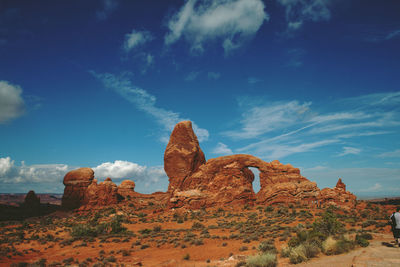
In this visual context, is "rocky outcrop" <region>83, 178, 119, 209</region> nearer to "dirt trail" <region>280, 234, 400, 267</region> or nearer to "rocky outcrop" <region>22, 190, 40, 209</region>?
"rocky outcrop" <region>22, 190, 40, 209</region>

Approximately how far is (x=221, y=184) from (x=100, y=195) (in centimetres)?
2447

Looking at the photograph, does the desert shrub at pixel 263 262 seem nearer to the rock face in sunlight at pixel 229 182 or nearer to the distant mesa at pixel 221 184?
the distant mesa at pixel 221 184

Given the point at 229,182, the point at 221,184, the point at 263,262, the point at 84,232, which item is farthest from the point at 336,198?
the point at 84,232

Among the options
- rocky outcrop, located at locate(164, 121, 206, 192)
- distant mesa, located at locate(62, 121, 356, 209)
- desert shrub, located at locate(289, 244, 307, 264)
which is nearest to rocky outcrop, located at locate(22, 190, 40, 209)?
distant mesa, located at locate(62, 121, 356, 209)

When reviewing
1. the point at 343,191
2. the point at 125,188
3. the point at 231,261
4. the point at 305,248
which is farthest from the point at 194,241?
the point at 125,188

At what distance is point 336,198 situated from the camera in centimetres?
3008

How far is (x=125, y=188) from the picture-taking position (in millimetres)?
54344

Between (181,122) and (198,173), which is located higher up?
(181,122)

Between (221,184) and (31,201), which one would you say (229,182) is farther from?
(31,201)

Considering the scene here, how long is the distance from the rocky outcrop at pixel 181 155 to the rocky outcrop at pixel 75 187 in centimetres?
1860

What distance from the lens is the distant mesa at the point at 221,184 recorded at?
31.6m

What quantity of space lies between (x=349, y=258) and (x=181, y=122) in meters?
35.0

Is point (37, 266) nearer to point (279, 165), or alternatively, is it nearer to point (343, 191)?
point (279, 165)

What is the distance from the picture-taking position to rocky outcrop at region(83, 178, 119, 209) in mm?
43188
